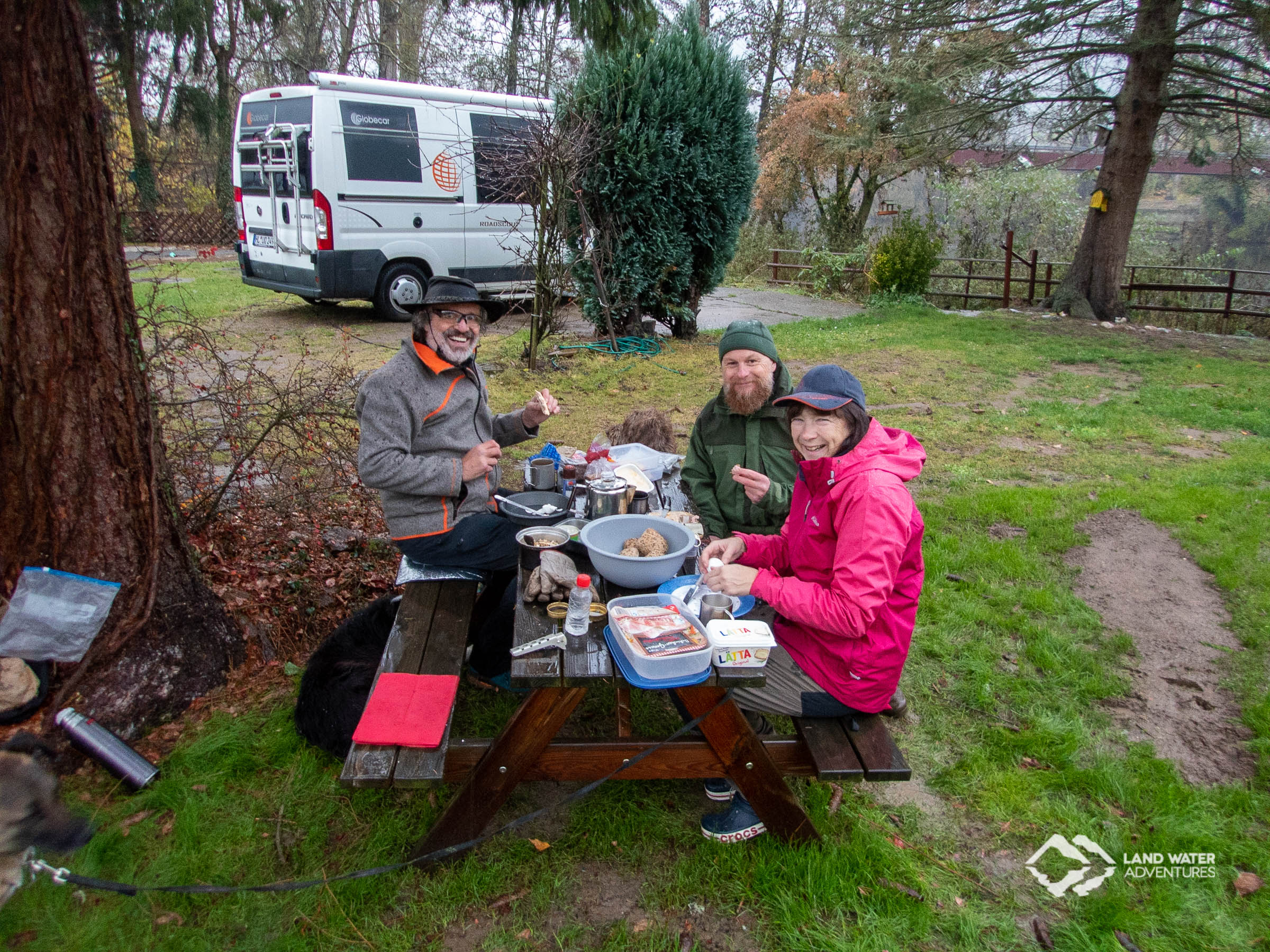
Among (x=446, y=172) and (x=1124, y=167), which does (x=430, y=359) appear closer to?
(x=446, y=172)

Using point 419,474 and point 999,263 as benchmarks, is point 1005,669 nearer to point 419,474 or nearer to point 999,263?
point 419,474

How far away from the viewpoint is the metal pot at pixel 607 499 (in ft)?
8.78

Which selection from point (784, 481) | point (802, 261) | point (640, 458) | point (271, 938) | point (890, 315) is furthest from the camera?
point (802, 261)

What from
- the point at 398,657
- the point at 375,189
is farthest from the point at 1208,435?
the point at 375,189

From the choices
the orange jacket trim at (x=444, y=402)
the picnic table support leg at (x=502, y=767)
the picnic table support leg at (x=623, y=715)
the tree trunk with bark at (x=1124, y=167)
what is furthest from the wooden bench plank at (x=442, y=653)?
the tree trunk with bark at (x=1124, y=167)

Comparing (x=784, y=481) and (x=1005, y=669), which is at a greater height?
(x=784, y=481)

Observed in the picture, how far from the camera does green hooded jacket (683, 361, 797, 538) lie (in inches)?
127

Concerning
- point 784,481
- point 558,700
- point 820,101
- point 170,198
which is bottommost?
point 558,700

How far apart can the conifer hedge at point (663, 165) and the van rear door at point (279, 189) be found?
2936 millimetres

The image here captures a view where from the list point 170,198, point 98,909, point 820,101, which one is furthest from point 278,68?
point 98,909

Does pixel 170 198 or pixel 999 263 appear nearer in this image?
pixel 170 198

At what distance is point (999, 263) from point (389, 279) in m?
12.0

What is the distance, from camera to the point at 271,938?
2.03 m

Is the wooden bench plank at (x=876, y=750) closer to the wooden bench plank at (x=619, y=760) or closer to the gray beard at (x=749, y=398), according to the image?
the wooden bench plank at (x=619, y=760)
